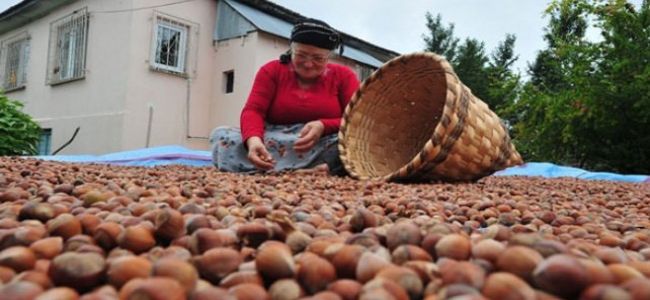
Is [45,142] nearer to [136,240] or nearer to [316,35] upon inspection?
[316,35]

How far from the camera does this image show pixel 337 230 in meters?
1.03

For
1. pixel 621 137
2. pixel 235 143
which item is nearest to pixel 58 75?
pixel 235 143

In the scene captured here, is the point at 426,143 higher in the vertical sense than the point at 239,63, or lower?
lower

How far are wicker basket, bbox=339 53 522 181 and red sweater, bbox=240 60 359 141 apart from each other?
0.20 m

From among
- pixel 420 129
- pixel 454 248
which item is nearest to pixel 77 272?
pixel 454 248

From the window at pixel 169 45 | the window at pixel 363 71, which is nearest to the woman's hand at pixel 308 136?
the window at pixel 169 45

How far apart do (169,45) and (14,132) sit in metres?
2.44

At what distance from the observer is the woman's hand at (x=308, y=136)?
2.77 m

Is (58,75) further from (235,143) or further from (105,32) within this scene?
(235,143)

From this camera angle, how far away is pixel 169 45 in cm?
708

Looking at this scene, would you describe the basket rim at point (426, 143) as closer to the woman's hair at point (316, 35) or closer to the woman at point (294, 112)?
the woman at point (294, 112)

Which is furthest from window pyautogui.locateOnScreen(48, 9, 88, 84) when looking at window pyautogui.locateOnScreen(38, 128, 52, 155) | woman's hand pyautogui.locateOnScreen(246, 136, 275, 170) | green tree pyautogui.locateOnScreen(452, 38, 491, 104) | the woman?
green tree pyautogui.locateOnScreen(452, 38, 491, 104)

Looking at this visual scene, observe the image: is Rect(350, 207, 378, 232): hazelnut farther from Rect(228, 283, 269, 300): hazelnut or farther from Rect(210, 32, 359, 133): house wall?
Rect(210, 32, 359, 133): house wall

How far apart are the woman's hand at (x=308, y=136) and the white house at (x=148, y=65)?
4.25 meters
